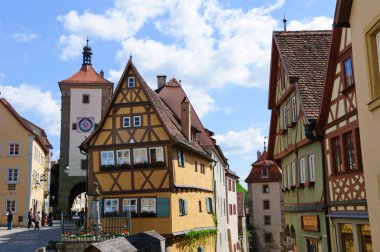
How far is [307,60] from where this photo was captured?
18.4 meters

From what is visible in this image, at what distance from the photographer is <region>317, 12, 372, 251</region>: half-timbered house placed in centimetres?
1271

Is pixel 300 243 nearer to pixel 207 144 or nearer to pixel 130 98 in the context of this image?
pixel 130 98

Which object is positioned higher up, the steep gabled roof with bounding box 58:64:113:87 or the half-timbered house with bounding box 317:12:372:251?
the steep gabled roof with bounding box 58:64:113:87

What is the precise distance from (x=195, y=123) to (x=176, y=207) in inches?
493

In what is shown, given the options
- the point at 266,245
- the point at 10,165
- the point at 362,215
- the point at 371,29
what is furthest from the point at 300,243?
the point at 266,245

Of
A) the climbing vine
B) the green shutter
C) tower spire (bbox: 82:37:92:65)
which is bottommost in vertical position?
the climbing vine

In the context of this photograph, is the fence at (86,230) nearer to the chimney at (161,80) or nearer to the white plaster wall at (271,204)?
the chimney at (161,80)

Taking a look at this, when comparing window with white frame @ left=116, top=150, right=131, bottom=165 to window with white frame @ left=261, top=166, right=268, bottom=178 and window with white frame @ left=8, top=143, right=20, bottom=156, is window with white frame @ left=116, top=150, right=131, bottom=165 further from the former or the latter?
window with white frame @ left=261, top=166, right=268, bottom=178

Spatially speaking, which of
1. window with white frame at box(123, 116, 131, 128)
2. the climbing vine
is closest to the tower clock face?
the climbing vine

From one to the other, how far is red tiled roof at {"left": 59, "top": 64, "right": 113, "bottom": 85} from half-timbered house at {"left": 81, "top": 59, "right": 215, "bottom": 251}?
26.4 meters

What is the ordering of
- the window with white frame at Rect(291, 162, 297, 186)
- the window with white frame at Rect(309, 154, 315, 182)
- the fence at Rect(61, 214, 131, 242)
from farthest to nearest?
the fence at Rect(61, 214, 131, 242)
the window with white frame at Rect(291, 162, 297, 186)
the window with white frame at Rect(309, 154, 315, 182)

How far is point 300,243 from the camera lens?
18109mm

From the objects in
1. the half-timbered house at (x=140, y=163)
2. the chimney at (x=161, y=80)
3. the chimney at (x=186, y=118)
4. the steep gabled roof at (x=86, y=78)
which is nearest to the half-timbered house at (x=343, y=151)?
the half-timbered house at (x=140, y=163)

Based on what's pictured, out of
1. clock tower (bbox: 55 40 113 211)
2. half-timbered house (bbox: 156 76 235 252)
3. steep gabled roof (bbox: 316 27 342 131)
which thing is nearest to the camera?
steep gabled roof (bbox: 316 27 342 131)
